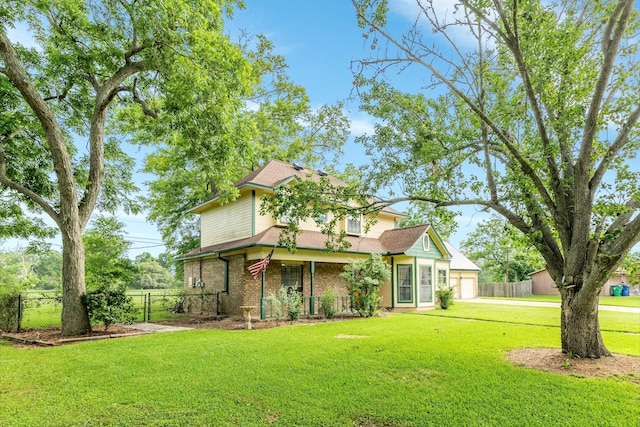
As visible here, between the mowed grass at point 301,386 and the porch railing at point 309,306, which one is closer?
the mowed grass at point 301,386

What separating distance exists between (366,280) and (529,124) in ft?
26.8

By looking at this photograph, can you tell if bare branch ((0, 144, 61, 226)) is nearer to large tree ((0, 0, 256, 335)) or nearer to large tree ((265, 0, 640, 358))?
large tree ((0, 0, 256, 335))

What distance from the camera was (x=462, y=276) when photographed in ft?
99.9

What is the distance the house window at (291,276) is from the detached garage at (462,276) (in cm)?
1713

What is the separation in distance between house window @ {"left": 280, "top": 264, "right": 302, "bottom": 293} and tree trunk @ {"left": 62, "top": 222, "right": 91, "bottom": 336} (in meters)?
7.11

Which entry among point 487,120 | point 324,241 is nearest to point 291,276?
point 324,241

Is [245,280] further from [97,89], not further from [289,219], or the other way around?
[97,89]

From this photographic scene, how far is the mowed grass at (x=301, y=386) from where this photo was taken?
4367 mm

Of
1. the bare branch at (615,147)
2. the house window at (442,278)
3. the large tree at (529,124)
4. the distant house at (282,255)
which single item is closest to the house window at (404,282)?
the distant house at (282,255)

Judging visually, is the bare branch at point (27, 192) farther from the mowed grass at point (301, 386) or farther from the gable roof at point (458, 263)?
the gable roof at point (458, 263)

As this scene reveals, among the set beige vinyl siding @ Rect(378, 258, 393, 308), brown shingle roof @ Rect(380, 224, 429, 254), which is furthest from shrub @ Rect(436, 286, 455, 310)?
brown shingle roof @ Rect(380, 224, 429, 254)

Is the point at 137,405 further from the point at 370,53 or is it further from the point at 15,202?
the point at 15,202

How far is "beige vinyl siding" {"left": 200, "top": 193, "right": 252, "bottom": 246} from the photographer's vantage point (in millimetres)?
15445

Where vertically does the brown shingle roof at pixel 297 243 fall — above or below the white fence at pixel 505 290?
above
